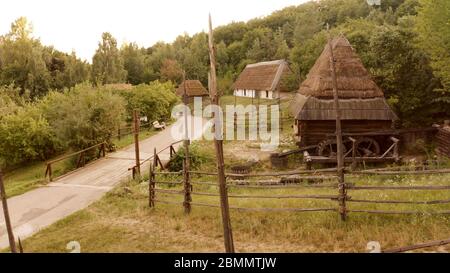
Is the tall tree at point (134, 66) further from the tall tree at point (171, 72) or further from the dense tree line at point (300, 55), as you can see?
the tall tree at point (171, 72)

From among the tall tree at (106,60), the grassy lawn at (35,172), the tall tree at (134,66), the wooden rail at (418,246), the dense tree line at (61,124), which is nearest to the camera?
the wooden rail at (418,246)

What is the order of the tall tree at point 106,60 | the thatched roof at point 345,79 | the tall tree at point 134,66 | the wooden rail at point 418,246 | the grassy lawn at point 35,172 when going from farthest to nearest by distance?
the tall tree at point 134,66
the tall tree at point 106,60
the thatched roof at point 345,79
the grassy lawn at point 35,172
the wooden rail at point 418,246

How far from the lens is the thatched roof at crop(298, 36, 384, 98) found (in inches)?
708

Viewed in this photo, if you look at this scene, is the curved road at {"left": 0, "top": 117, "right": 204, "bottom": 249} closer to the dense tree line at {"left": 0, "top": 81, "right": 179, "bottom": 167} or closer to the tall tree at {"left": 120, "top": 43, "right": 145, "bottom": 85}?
the dense tree line at {"left": 0, "top": 81, "right": 179, "bottom": 167}

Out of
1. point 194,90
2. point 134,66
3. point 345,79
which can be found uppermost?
point 134,66

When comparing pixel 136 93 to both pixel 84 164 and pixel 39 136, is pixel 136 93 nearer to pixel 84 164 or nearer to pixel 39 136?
pixel 39 136

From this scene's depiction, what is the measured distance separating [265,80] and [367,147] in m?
17.0

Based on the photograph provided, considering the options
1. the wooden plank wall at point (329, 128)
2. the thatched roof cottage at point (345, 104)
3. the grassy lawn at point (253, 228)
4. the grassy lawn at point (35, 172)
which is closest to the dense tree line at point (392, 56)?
the thatched roof cottage at point (345, 104)

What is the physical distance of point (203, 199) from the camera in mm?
11398

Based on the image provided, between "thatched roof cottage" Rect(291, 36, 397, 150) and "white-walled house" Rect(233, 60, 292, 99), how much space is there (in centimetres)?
1158

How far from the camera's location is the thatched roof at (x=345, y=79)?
18.0 meters

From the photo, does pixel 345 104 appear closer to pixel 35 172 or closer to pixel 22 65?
pixel 35 172

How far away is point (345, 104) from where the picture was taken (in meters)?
17.9

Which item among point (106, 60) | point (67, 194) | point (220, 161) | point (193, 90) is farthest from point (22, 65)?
point (220, 161)
